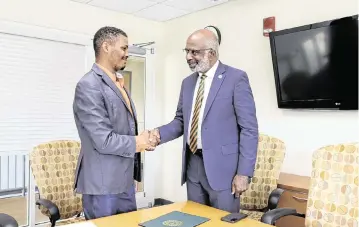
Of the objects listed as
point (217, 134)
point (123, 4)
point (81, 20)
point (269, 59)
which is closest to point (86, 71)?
point (81, 20)

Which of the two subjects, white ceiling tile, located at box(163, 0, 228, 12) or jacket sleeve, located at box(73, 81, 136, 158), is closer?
jacket sleeve, located at box(73, 81, 136, 158)

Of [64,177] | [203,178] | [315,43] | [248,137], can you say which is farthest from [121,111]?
[315,43]

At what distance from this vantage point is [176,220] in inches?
58.5

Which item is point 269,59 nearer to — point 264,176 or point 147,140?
point 264,176

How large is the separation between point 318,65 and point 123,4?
7.10 ft

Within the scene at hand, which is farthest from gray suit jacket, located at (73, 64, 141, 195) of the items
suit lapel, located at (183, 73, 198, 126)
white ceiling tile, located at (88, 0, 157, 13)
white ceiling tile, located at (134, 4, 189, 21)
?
white ceiling tile, located at (134, 4, 189, 21)

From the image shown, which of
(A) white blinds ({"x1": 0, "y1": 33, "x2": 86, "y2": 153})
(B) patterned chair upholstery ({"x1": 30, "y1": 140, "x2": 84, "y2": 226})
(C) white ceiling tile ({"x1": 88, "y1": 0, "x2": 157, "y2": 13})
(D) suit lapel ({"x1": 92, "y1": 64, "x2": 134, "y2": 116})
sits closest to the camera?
(D) suit lapel ({"x1": 92, "y1": 64, "x2": 134, "y2": 116})

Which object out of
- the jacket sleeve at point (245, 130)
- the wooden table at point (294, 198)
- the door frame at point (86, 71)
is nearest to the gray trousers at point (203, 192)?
the jacket sleeve at point (245, 130)

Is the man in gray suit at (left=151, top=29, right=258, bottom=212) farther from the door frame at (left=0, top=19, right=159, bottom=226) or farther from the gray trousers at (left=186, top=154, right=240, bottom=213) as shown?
the door frame at (left=0, top=19, right=159, bottom=226)

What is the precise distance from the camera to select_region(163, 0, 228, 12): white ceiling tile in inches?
143

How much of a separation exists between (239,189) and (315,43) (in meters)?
1.53

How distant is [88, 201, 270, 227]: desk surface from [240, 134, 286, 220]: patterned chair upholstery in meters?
0.94

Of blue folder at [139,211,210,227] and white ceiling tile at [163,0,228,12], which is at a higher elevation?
white ceiling tile at [163,0,228,12]

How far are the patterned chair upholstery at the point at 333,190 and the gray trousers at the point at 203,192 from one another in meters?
0.26
